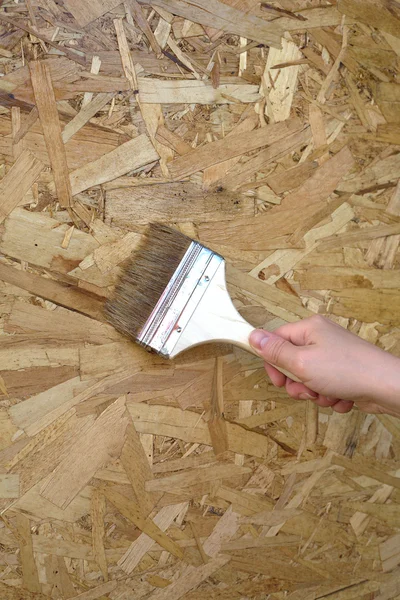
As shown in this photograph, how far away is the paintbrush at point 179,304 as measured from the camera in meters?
1.33

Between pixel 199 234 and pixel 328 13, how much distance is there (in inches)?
25.6

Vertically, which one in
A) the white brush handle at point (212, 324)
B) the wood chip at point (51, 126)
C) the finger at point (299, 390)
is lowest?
the finger at point (299, 390)

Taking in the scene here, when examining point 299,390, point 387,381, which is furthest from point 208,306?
point 387,381

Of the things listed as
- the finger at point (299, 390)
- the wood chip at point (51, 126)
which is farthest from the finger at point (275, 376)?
the wood chip at point (51, 126)

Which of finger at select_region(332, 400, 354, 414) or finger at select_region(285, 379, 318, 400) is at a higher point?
finger at select_region(285, 379, 318, 400)

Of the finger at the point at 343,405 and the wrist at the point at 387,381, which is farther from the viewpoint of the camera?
the finger at the point at 343,405

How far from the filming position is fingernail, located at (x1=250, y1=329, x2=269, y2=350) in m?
1.29

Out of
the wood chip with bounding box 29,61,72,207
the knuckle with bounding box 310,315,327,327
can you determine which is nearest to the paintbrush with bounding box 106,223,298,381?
the knuckle with bounding box 310,315,327,327

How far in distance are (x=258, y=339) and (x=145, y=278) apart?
290 millimetres

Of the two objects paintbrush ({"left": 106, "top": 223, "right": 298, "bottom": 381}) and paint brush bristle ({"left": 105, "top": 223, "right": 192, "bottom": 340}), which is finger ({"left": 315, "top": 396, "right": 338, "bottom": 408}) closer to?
paintbrush ({"left": 106, "top": 223, "right": 298, "bottom": 381})

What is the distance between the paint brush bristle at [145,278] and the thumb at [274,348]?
236 millimetres

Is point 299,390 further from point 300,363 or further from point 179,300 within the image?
point 179,300

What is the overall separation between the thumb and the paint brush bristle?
0.24m

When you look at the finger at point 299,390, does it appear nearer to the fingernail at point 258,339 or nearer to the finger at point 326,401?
the finger at point 326,401
